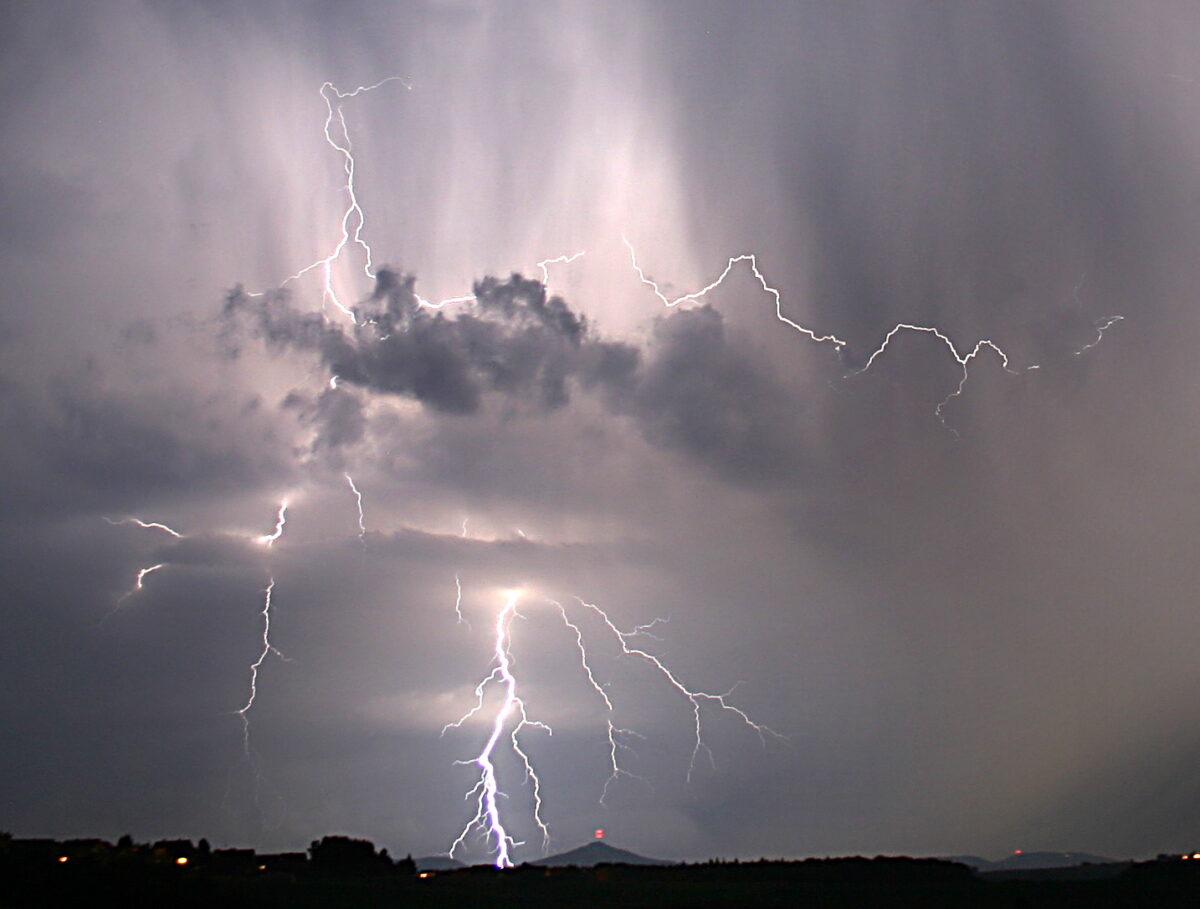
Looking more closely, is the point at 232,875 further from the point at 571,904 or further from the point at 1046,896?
the point at 1046,896

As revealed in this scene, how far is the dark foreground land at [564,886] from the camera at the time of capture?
3556 centimetres

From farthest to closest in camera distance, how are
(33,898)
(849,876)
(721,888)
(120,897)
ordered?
(849,876) < (721,888) < (120,897) < (33,898)

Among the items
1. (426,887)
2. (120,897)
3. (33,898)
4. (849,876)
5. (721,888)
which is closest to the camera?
(33,898)

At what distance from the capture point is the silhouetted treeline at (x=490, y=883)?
35875 mm

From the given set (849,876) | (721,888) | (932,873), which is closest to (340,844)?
(721,888)

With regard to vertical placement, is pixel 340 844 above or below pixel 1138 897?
above

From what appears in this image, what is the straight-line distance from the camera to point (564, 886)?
171ft

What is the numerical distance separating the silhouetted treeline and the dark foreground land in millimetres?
68

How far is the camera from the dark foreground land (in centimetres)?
3556

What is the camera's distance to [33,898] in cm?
3284

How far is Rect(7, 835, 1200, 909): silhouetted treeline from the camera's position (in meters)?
35.9

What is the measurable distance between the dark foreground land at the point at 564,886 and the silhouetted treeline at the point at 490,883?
2.7 inches

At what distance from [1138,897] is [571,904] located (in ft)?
82.0

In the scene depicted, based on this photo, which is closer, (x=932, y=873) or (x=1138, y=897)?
(x=1138, y=897)
